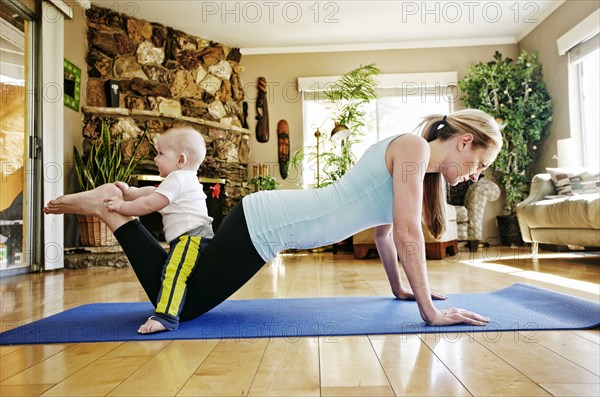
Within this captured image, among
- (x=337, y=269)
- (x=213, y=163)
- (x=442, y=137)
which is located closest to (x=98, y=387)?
(x=442, y=137)

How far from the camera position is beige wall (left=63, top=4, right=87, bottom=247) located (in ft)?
14.7

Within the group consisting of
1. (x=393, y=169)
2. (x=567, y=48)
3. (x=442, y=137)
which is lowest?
(x=393, y=169)

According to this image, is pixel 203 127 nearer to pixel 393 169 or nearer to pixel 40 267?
pixel 40 267

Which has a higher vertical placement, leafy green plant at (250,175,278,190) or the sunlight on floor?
leafy green plant at (250,175,278,190)

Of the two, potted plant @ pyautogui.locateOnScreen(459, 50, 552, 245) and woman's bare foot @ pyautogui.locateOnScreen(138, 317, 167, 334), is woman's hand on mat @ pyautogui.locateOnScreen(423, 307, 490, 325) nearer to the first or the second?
woman's bare foot @ pyautogui.locateOnScreen(138, 317, 167, 334)

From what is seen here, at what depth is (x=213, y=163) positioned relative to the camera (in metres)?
5.61

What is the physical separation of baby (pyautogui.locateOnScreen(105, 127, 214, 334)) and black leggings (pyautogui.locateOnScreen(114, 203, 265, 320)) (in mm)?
41

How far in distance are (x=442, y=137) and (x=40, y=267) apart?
346 centimetres

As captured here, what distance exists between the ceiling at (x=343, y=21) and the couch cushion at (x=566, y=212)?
2328mm

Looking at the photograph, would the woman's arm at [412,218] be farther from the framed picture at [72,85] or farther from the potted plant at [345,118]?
the potted plant at [345,118]

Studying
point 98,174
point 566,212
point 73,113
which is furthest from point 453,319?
point 73,113

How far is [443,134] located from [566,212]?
2.48 m

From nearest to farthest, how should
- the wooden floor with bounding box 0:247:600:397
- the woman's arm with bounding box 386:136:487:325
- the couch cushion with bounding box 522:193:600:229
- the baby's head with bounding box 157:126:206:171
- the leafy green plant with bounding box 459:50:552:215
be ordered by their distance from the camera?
the wooden floor with bounding box 0:247:600:397, the woman's arm with bounding box 386:136:487:325, the baby's head with bounding box 157:126:206:171, the couch cushion with bounding box 522:193:600:229, the leafy green plant with bounding box 459:50:552:215

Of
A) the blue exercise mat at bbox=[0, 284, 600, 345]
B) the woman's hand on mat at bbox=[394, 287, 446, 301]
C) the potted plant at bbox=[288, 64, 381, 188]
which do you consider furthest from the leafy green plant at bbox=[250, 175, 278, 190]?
the woman's hand on mat at bbox=[394, 287, 446, 301]
